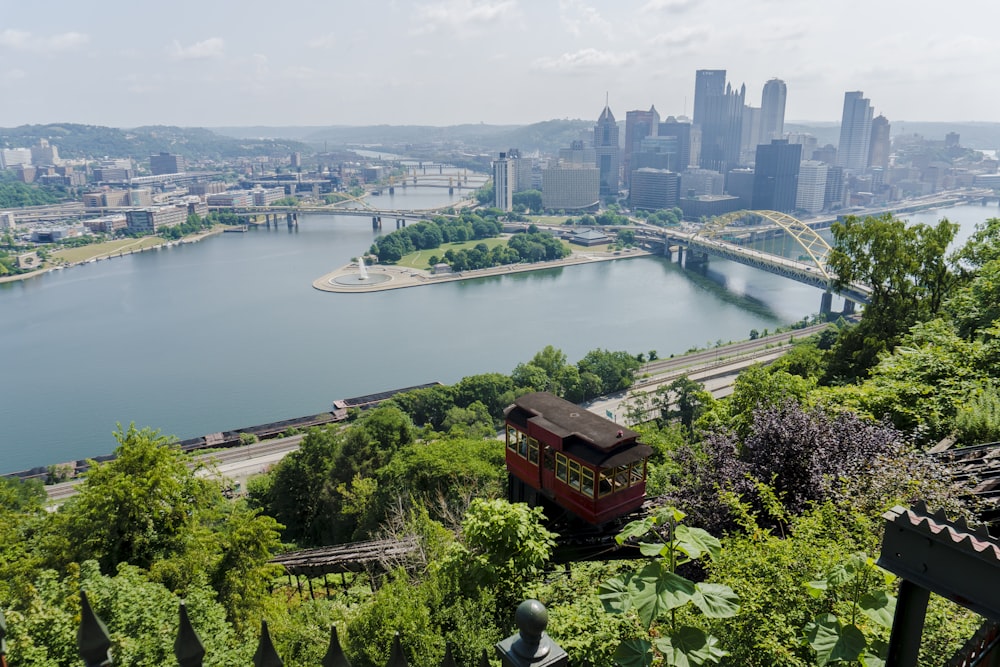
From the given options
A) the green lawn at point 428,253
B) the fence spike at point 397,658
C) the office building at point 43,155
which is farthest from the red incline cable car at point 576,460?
the office building at point 43,155

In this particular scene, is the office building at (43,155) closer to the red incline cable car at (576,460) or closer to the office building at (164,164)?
the office building at (164,164)

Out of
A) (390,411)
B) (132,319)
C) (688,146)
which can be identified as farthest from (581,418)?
(688,146)

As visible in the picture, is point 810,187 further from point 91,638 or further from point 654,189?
point 91,638

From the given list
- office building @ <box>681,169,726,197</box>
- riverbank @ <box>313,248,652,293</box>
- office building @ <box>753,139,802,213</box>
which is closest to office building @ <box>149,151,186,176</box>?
riverbank @ <box>313,248,652,293</box>

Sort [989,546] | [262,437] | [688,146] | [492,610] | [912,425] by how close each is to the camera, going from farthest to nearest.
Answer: [688,146] → [262,437] → [912,425] → [492,610] → [989,546]

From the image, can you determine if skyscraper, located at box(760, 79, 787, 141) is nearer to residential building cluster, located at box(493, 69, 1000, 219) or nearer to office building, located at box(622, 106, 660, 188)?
residential building cluster, located at box(493, 69, 1000, 219)

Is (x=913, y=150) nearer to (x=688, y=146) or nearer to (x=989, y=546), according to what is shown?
(x=688, y=146)

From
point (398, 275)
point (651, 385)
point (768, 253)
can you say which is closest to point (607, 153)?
point (768, 253)
